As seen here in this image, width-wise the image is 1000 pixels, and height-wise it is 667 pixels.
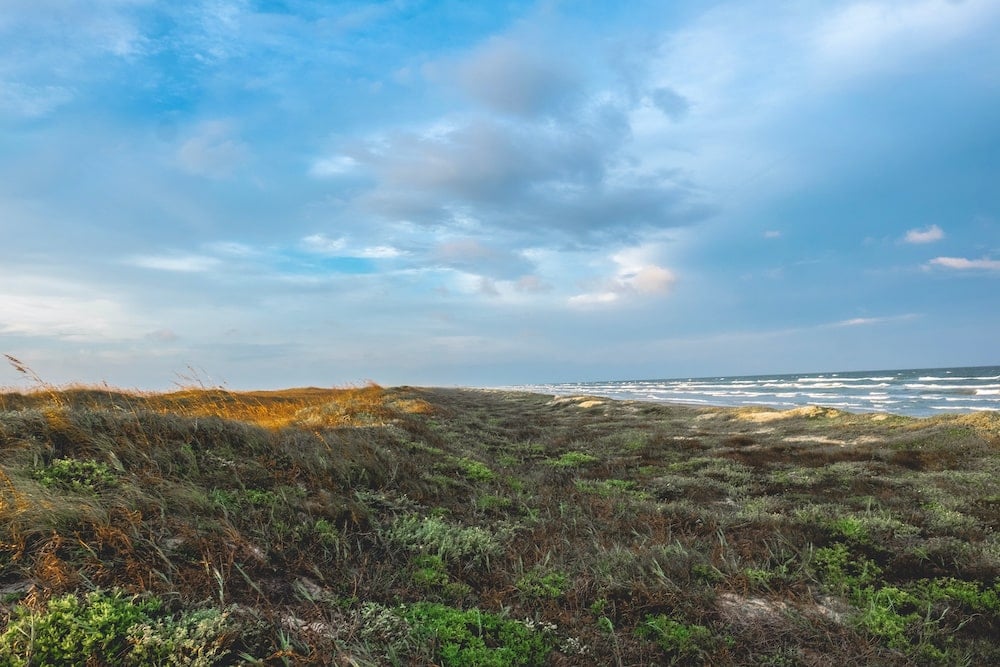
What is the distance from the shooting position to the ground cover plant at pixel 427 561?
4234 millimetres

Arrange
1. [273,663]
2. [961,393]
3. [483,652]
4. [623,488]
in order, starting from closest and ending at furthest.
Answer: [273,663] → [483,652] → [623,488] → [961,393]

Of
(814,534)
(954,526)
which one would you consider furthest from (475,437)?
(954,526)

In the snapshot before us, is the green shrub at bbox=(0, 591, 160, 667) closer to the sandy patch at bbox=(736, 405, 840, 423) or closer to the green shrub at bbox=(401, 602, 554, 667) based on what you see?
the green shrub at bbox=(401, 602, 554, 667)

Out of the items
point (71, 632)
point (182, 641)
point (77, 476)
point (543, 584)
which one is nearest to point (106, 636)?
point (71, 632)

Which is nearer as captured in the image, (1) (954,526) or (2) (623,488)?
(1) (954,526)

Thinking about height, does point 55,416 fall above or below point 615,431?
above

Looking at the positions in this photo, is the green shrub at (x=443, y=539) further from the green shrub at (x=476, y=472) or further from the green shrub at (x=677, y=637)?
the green shrub at (x=476, y=472)

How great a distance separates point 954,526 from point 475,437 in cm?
1341

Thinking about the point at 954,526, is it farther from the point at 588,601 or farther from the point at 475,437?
the point at 475,437

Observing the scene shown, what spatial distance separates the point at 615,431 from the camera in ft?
75.8

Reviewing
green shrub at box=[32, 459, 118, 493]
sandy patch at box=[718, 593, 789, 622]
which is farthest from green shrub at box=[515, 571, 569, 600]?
green shrub at box=[32, 459, 118, 493]

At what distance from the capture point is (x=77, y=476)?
20.5ft

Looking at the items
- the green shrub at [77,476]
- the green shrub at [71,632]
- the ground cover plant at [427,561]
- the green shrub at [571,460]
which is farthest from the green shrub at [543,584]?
the green shrub at [571,460]

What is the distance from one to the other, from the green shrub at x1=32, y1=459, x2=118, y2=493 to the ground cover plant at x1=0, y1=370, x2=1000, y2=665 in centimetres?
3
